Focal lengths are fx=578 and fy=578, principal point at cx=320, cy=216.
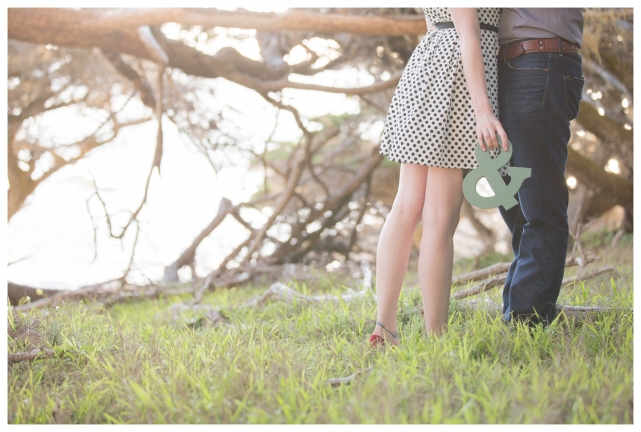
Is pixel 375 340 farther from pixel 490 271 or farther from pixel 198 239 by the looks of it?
pixel 198 239

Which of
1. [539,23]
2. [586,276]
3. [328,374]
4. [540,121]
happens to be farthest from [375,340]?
[586,276]

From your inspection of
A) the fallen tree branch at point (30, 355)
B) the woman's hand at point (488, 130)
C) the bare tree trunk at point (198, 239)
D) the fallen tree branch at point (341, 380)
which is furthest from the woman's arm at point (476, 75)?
the bare tree trunk at point (198, 239)

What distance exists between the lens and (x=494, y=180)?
1.63 metres

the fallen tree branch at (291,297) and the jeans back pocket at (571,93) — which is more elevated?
the jeans back pocket at (571,93)

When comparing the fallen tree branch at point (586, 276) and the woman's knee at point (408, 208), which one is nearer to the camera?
the woman's knee at point (408, 208)

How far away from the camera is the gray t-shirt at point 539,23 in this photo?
5.74 ft

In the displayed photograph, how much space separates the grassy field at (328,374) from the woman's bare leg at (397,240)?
0.11 meters

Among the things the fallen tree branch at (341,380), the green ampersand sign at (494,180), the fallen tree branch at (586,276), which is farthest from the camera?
the fallen tree branch at (586,276)

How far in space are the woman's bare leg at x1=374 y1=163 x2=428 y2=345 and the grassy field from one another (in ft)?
0.36

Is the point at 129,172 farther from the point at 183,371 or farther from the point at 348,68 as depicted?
the point at 183,371

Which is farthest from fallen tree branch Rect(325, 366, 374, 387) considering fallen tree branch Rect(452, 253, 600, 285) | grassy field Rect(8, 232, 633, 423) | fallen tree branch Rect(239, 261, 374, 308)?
fallen tree branch Rect(452, 253, 600, 285)

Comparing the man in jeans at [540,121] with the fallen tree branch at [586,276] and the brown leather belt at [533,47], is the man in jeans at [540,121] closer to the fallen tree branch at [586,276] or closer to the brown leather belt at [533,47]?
the brown leather belt at [533,47]

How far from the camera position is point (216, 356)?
1683 mm

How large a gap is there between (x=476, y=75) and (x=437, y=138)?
207 mm
